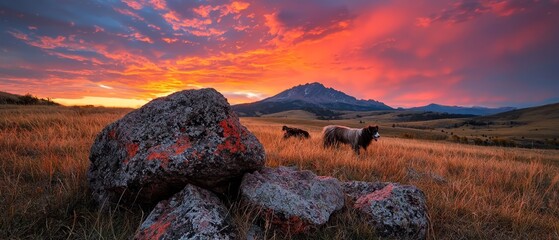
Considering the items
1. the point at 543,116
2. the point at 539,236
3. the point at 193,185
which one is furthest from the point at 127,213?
the point at 543,116

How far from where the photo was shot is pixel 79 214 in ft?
12.6

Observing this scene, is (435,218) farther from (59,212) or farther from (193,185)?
(59,212)

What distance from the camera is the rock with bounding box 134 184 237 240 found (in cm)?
289

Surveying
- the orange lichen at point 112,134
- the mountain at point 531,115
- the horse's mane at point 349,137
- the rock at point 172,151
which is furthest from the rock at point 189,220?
the mountain at point 531,115

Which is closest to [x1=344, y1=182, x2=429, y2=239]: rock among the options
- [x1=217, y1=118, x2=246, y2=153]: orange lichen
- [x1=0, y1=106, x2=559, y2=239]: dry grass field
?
[x1=0, y1=106, x2=559, y2=239]: dry grass field

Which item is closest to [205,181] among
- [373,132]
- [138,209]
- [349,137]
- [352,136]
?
[138,209]

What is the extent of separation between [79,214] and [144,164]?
119 cm

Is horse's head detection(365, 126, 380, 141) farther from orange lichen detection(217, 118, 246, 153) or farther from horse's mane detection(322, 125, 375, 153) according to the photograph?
orange lichen detection(217, 118, 246, 153)

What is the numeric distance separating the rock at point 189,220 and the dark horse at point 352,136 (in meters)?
9.82

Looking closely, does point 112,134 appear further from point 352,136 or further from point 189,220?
point 352,136

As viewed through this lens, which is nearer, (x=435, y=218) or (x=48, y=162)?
(x=435, y=218)

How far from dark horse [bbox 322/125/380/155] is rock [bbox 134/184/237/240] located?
32.2 ft

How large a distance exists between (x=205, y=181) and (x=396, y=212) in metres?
2.46

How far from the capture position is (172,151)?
3637 millimetres
